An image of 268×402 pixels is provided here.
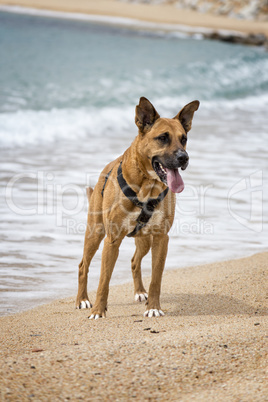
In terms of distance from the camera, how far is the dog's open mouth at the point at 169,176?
4.57 meters

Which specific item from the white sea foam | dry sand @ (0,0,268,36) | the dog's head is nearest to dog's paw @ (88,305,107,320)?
the dog's head

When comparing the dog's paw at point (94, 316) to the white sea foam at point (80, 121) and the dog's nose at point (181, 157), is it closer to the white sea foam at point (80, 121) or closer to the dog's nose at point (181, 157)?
the dog's nose at point (181, 157)

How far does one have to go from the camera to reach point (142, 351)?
3.71 metres

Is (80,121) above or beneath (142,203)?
above

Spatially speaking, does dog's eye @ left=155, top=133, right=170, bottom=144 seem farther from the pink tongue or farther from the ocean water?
the ocean water

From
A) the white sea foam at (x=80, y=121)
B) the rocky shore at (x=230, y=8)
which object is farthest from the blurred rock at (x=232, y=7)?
the white sea foam at (x=80, y=121)

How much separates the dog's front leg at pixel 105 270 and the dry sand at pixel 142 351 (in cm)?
10

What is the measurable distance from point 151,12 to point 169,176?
176 ft

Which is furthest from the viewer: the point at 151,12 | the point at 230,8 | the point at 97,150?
the point at 230,8

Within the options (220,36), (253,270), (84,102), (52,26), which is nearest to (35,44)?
(52,26)

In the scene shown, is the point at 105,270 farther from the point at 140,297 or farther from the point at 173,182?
the point at 173,182

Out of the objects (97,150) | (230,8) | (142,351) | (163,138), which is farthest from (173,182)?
(230,8)

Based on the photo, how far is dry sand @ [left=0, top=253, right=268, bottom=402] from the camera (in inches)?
127

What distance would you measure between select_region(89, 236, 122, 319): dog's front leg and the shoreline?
39.0m
